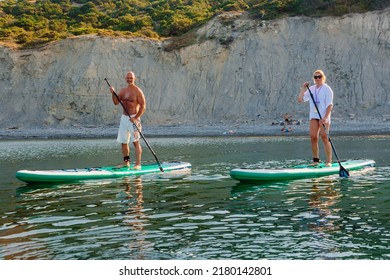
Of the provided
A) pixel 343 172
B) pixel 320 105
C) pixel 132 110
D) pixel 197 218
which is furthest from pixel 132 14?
pixel 197 218

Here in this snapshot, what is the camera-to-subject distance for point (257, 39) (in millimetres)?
46000

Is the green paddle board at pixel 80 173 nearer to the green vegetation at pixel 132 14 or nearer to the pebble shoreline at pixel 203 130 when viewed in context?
the pebble shoreline at pixel 203 130

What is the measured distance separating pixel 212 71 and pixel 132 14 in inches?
758

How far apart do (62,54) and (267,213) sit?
40.7m

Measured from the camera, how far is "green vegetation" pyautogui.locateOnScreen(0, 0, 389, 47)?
47.2 metres

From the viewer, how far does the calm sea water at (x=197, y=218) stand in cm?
743

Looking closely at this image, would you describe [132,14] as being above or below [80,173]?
above

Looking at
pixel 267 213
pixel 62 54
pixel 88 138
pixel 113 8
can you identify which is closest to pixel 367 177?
pixel 267 213

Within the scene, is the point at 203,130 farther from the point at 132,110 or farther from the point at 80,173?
the point at 80,173

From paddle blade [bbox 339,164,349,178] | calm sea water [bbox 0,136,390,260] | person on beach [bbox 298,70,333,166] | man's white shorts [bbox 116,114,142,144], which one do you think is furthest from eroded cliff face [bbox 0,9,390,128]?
calm sea water [bbox 0,136,390,260]

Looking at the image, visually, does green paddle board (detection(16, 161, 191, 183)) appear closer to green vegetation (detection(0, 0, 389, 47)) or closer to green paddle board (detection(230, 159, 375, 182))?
green paddle board (detection(230, 159, 375, 182))

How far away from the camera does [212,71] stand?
4609 cm

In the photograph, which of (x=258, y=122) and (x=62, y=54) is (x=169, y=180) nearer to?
(x=258, y=122)

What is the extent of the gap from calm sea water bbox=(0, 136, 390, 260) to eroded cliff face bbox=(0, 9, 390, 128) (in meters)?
28.1
